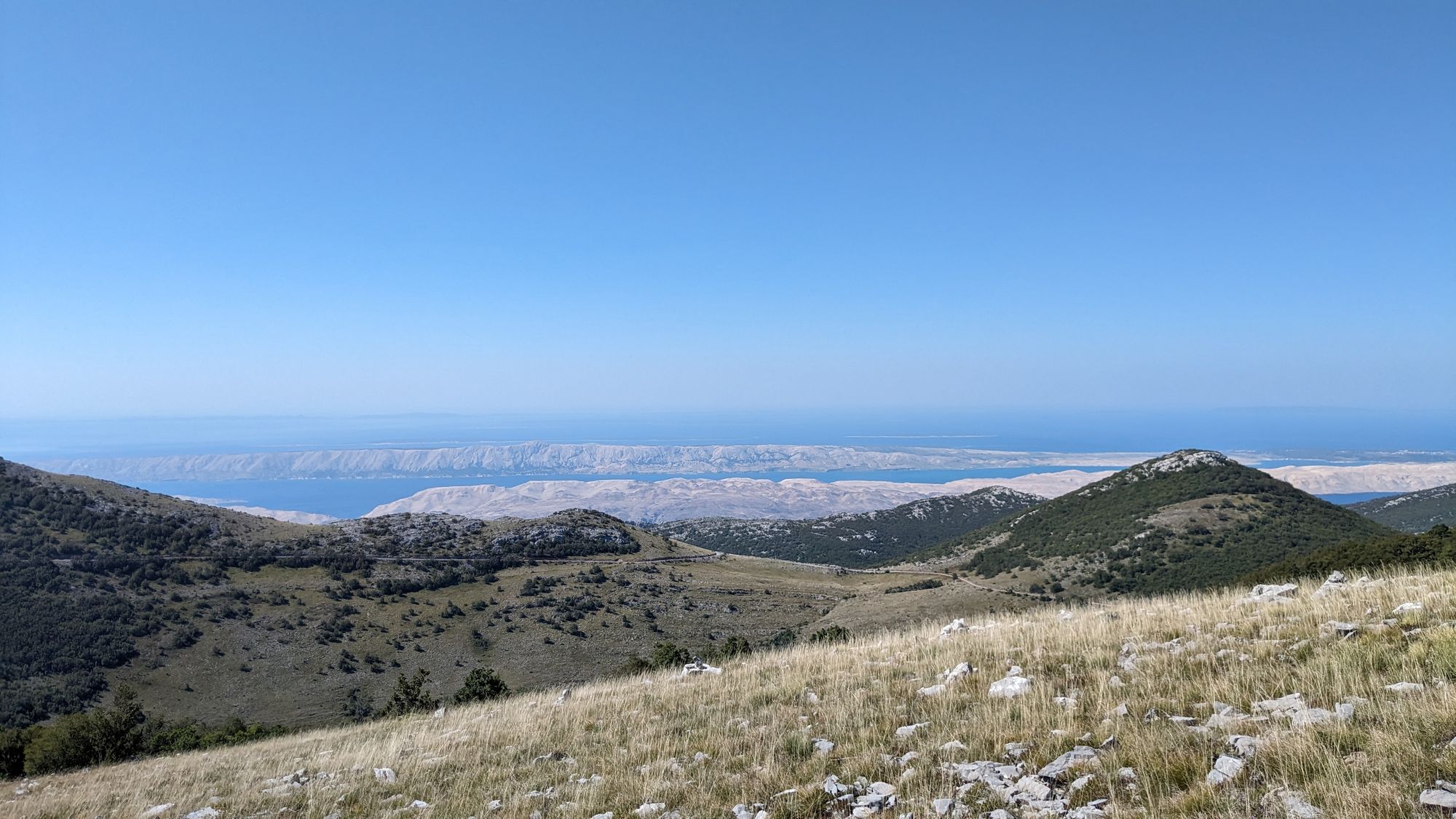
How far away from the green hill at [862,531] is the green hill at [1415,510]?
44234mm

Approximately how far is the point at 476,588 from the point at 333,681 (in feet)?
63.9

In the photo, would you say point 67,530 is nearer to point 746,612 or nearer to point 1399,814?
point 746,612

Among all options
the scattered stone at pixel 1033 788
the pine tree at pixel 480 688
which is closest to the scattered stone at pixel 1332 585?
the scattered stone at pixel 1033 788

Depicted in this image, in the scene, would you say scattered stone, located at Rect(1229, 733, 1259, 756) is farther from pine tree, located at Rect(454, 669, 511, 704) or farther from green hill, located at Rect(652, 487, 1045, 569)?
green hill, located at Rect(652, 487, 1045, 569)

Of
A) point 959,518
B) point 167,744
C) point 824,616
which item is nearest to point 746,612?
point 824,616

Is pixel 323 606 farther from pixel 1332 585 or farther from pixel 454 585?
pixel 1332 585

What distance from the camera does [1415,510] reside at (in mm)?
89500

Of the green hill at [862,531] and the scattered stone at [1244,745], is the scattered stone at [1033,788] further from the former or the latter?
the green hill at [862,531]

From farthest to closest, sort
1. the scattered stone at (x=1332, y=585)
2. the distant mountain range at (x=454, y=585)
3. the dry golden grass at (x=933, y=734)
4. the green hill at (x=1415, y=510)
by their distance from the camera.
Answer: the green hill at (x=1415, y=510) → the distant mountain range at (x=454, y=585) → the scattered stone at (x=1332, y=585) → the dry golden grass at (x=933, y=734)

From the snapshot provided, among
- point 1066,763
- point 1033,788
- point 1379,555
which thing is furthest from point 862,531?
point 1033,788

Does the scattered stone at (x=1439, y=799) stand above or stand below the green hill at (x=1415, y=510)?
above

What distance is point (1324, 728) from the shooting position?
479 centimetres

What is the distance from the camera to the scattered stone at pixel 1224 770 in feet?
14.1

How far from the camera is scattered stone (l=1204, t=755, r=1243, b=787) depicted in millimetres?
4293
